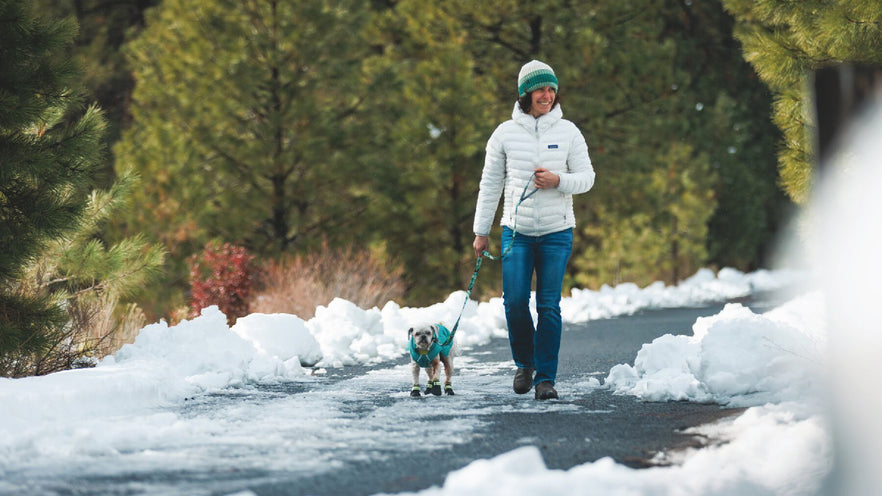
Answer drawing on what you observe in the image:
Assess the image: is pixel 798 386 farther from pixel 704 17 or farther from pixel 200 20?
pixel 704 17

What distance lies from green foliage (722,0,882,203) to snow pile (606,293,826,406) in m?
3.45

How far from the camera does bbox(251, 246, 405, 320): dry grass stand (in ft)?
49.8

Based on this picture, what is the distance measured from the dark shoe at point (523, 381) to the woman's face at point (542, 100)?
5.88ft

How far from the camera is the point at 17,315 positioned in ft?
25.9

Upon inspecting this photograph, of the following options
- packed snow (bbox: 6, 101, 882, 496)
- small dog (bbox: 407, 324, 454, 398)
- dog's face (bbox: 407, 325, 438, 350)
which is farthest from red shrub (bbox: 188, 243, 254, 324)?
dog's face (bbox: 407, 325, 438, 350)

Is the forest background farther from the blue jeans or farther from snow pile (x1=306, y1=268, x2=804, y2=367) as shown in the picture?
the blue jeans

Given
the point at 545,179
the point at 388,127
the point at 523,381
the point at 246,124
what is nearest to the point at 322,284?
the point at 246,124

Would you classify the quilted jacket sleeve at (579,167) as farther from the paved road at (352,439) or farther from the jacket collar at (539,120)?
the paved road at (352,439)

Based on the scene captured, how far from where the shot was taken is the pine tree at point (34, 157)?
25.5 ft

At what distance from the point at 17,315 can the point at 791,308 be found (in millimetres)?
7902

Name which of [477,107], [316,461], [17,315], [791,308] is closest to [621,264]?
[477,107]

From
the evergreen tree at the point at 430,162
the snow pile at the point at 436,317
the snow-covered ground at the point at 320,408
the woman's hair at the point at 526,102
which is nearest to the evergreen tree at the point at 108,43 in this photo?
the evergreen tree at the point at 430,162

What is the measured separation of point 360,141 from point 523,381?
14.1m

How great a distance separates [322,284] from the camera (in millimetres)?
15953
